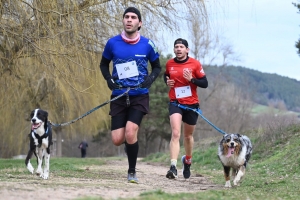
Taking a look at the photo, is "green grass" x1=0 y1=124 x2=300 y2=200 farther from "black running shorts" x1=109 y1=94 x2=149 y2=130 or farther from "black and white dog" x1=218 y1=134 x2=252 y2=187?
"black running shorts" x1=109 y1=94 x2=149 y2=130

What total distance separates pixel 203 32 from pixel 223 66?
45.7 metres

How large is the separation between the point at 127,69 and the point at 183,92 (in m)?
1.94

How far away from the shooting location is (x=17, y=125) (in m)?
25.7

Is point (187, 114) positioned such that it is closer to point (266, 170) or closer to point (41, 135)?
point (41, 135)

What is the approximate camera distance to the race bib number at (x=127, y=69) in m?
8.27

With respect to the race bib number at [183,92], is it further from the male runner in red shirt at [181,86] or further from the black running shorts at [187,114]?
the black running shorts at [187,114]

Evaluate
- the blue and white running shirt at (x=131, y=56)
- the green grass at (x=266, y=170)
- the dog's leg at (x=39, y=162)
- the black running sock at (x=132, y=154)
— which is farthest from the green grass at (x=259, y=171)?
the blue and white running shirt at (x=131, y=56)

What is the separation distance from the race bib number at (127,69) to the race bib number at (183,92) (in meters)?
1.75

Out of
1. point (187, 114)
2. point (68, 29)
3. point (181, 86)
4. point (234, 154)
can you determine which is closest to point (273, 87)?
point (68, 29)

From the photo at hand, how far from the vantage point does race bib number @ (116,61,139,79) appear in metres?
8.27

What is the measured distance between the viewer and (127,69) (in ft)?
27.1

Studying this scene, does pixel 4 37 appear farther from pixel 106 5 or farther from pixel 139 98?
pixel 139 98

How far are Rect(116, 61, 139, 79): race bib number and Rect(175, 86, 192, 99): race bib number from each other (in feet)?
5.74

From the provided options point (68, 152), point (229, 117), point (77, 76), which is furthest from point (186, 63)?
point (68, 152)
